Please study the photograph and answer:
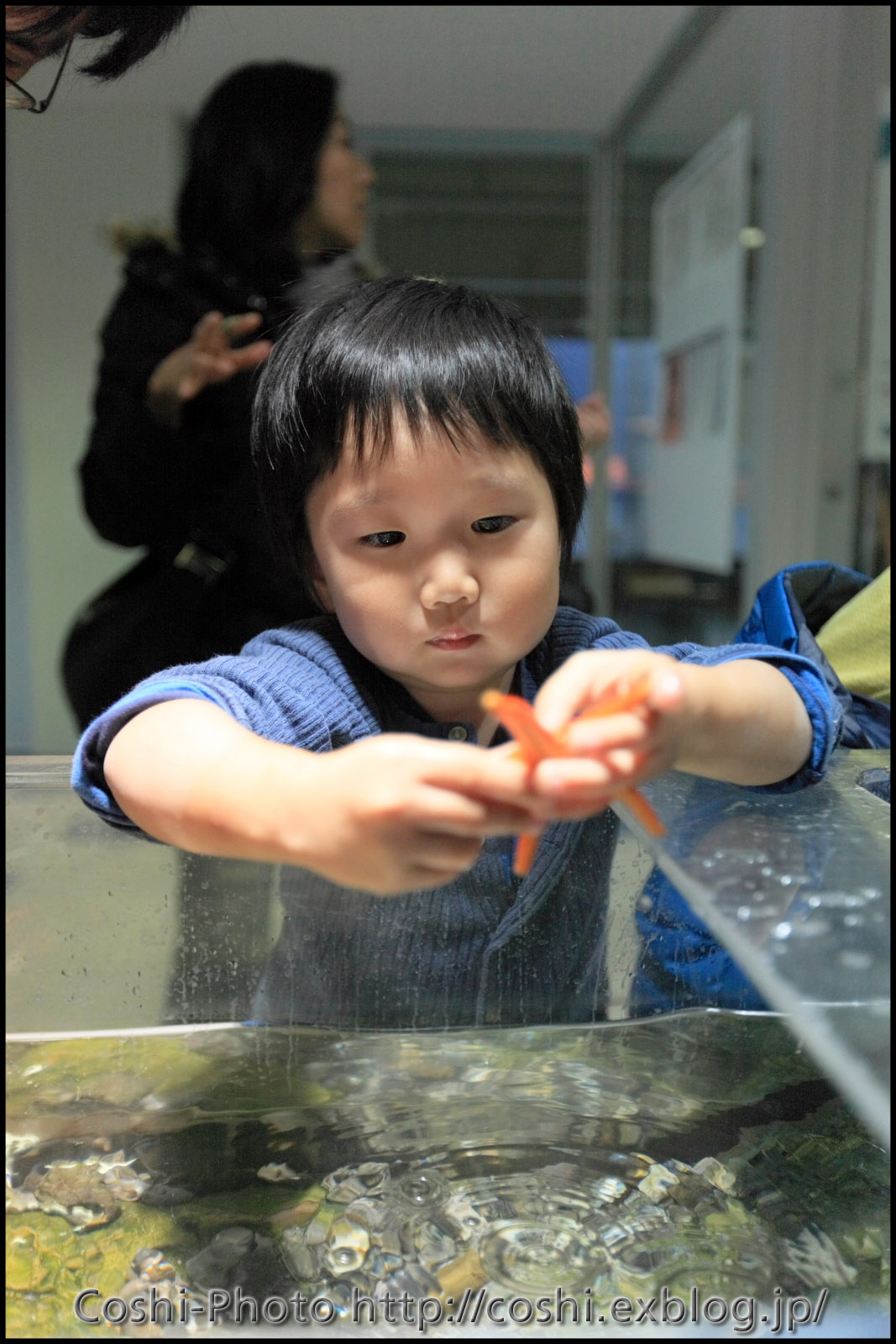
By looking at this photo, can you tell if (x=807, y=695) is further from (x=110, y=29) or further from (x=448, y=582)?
(x=110, y=29)

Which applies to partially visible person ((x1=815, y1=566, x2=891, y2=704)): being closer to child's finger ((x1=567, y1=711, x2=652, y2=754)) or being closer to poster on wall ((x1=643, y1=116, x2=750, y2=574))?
child's finger ((x1=567, y1=711, x2=652, y2=754))

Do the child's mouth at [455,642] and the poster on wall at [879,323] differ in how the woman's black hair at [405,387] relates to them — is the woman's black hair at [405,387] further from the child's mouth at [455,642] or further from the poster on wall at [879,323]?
the poster on wall at [879,323]

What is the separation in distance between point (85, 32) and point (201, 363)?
20cm

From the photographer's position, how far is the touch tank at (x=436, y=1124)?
399 mm

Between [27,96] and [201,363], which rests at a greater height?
[27,96]

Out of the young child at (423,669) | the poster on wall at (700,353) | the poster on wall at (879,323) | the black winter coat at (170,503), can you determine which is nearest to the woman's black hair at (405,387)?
the young child at (423,669)

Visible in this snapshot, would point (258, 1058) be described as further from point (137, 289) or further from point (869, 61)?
point (869, 61)

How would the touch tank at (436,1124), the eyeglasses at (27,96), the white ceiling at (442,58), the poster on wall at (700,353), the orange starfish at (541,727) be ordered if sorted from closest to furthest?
1. the orange starfish at (541,727)
2. the touch tank at (436,1124)
3. the eyeglasses at (27,96)
4. the white ceiling at (442,58)
5. the poster on wall at (700,353)

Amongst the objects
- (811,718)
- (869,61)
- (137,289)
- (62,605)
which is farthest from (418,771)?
(62,605)

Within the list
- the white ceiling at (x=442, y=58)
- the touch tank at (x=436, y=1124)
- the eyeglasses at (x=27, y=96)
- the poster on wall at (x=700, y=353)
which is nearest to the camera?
the touch tank at (x=436, y=1124)

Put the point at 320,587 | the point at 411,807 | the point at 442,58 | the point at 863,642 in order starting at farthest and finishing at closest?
the point at 442,58, the point at 863,642, the point at 320,587, the point at 411,807

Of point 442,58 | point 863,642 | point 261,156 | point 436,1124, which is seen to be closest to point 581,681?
point 436,1124

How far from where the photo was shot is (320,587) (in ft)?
1.79

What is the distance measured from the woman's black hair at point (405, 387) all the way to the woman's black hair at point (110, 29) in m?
0.15
